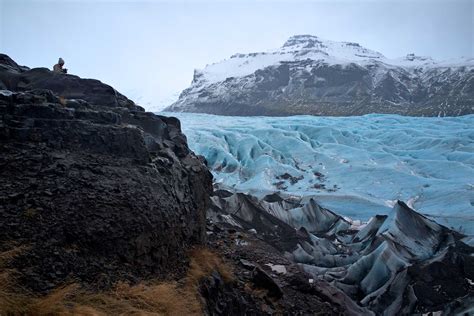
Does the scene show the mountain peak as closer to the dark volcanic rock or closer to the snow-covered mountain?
the snow-covered mountain

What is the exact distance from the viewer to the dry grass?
4434mm

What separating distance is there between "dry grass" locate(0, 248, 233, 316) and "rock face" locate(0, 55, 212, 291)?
0.71ft

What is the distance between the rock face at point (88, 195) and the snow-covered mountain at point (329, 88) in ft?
191

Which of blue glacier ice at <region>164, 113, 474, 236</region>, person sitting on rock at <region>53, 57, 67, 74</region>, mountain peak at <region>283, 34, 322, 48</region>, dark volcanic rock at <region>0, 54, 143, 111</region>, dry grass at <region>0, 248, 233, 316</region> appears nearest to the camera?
dry grass at <region>0, 248, 233, 316</region>

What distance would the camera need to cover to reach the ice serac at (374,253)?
29.9 feet

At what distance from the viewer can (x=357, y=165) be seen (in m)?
23.1

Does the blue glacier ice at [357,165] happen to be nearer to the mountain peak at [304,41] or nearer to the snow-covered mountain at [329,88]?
the snow-covered mountain at [329,88]

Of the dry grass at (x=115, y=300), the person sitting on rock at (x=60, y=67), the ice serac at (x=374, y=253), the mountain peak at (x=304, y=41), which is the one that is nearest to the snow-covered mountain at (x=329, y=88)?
the mountain peak at (x=304, y=41)

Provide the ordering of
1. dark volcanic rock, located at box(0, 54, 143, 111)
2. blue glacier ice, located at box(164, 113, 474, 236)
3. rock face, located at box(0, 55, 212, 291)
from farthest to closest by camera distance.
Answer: blue glacier ice, located at box(164, 113, 474, 236) < dark volcanic rock, located at box(0, 54, 143, 111) < rock face, located at box(0, 55, 212, 291)

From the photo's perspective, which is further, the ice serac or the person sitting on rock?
the person sitting on rock

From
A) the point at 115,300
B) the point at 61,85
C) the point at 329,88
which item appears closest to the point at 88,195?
the point at 115,300

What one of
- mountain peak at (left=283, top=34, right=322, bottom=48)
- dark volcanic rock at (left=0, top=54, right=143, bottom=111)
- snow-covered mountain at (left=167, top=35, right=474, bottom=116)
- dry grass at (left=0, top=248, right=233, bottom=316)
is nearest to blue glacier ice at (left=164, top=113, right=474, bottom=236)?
dry grass at (left=0, top=248, right=233, bottom=316)

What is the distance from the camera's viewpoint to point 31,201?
5668 mm

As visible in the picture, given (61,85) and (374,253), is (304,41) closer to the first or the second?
(374,253)
